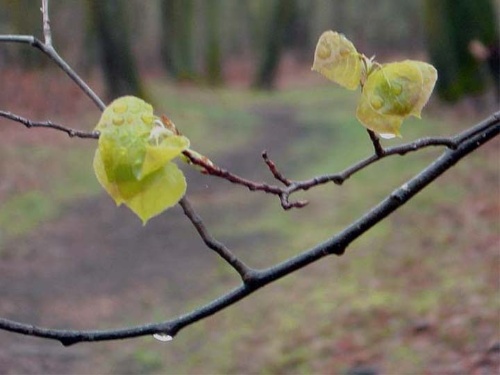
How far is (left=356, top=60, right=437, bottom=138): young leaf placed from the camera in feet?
4.23

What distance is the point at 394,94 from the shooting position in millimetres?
1293

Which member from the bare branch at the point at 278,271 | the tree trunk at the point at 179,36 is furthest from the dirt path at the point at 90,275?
the tree trunk at the point at 179,36

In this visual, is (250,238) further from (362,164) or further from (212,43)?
(212,43)

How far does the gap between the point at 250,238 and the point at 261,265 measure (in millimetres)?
1369

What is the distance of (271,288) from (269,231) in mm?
2532

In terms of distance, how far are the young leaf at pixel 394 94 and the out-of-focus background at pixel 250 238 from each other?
2.92 feet

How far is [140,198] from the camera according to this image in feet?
3.80

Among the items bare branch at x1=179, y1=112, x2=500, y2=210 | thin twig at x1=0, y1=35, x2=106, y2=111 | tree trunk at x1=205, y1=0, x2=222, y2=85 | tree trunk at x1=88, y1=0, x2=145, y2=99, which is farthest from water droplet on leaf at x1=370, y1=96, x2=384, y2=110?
tree trunk at x1=205, y1=0, x2=222, y2=85

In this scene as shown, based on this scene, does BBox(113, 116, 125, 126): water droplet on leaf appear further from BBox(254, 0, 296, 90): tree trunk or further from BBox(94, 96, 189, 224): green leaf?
BBox(254, 0, 296, 90): tree trunk

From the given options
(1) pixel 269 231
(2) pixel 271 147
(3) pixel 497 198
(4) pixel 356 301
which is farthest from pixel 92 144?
(4) pixel 356 301

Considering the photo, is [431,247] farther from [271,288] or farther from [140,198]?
[140,198]

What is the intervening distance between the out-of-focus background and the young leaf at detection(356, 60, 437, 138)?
890mm

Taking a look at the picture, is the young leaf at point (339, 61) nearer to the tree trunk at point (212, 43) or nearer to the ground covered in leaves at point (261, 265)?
the ground covered in leaves at point (261, 265)

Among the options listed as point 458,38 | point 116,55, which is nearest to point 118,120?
point 458,38
